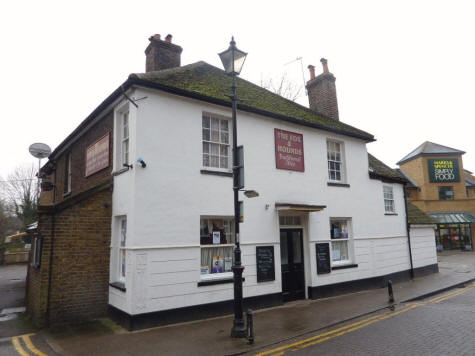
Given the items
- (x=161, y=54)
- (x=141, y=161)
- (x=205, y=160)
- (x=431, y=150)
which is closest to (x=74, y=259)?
(x=141, y=161)

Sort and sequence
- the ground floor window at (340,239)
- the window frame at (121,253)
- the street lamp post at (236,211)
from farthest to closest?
the ground floor window at (340,239) < the window frame at (121,253) < the street lamp post at (236,211)

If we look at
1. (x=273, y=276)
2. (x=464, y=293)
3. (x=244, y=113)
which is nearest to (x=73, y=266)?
(x=273, y=276)

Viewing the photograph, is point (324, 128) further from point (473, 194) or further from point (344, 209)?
point (473, 194)

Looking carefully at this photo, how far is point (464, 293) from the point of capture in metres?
11.5

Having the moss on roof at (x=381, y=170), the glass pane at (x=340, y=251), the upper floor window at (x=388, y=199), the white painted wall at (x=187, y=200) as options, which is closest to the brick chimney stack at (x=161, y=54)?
the white painted wall at (x=187, y=200)

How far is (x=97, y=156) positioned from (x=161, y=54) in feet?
14.3

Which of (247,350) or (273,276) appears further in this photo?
(273,276)

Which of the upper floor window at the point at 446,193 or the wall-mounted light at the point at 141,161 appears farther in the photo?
the upper floor window at the point at 446,193

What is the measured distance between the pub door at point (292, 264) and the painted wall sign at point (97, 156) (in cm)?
610

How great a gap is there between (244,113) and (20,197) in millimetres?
48598

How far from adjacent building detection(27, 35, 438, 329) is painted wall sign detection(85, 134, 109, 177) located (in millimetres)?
74

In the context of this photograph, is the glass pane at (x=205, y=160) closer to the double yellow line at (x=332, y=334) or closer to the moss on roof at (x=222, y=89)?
the moss on roof at (x=222, y=89)

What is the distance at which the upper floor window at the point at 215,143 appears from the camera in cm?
942

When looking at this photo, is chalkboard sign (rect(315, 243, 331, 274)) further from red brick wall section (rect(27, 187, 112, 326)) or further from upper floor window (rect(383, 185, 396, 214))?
red brick wall section (rect(27, 187, 112, 326))
